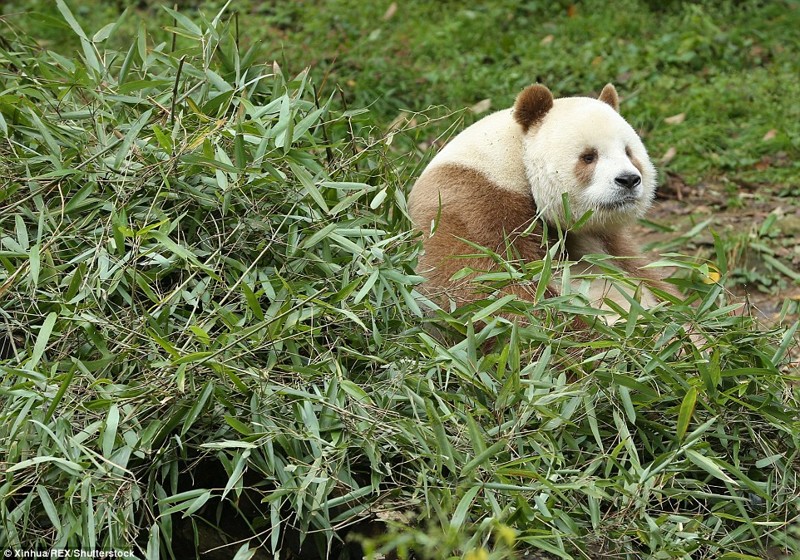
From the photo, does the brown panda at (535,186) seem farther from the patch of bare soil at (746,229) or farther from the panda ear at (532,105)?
the patch of bare soil at (746,229)

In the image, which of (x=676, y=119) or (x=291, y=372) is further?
Answer: (x=676, y=119)

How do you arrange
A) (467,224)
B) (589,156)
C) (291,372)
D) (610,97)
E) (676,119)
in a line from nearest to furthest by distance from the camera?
(291,372) → (467,224) → (589,156) → (610,97) → (676,119)

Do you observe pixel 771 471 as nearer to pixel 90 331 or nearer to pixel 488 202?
pixel 488 202

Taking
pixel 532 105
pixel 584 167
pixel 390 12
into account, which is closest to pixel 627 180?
pixel 584 167

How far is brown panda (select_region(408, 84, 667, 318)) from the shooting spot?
4184 mm

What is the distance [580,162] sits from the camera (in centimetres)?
429

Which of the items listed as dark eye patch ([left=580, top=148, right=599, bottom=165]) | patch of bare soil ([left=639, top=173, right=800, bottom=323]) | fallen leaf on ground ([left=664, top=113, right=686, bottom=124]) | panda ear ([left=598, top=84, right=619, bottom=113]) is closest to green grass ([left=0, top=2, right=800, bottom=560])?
dark eye patch ([left=580, top=148, right=599, bottom=165])

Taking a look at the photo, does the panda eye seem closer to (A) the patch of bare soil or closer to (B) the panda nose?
(B) the panda nose

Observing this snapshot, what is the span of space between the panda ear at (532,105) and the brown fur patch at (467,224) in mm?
329

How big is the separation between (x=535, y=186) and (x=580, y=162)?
0.22m

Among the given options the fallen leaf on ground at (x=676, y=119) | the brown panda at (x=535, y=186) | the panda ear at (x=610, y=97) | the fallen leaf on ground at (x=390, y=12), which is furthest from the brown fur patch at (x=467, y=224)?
the fallen leaf on ground at (x=390, y=12)

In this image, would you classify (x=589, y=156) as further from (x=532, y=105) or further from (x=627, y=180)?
(x=532, y=105)

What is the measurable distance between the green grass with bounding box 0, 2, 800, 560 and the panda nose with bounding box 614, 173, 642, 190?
1.79 ft

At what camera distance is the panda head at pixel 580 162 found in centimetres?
427
